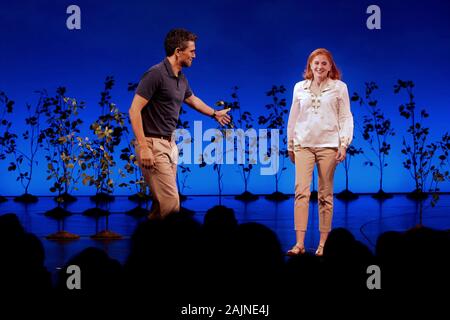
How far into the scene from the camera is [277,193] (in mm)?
10055

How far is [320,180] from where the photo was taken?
3.92 m

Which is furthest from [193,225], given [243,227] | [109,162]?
[109,162]

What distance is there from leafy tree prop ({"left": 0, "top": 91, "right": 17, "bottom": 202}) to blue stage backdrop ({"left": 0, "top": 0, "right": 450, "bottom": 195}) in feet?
0.34

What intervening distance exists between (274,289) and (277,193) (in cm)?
835

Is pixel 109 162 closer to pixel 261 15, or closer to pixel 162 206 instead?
pixel 162 206

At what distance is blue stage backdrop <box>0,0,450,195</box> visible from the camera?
29.7 ft

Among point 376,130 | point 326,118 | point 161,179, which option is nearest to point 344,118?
point 326,118

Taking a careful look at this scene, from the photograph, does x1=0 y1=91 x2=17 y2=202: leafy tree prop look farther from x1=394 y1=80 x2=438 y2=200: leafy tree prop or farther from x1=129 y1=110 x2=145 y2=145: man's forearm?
x1=129 y1=110 x2=145 y2=145: man's forearm

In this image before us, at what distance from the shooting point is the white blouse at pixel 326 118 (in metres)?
3.86

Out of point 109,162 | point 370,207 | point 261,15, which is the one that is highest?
point 261,15
